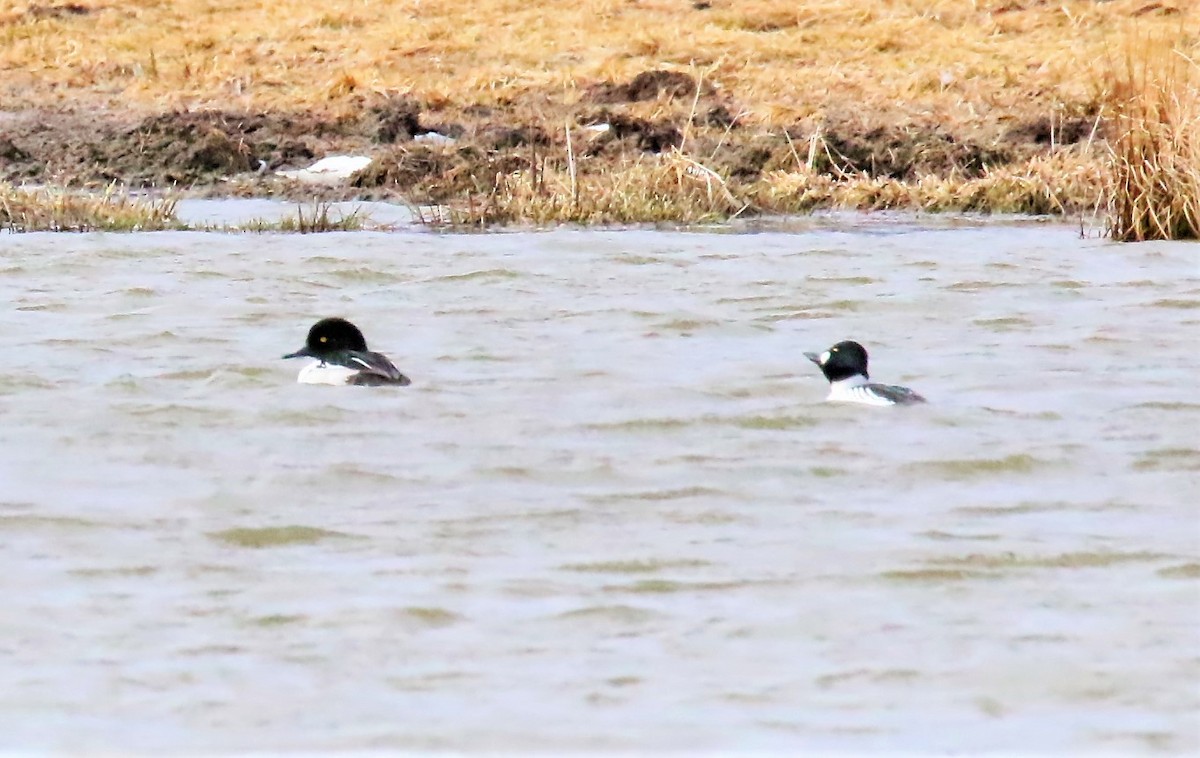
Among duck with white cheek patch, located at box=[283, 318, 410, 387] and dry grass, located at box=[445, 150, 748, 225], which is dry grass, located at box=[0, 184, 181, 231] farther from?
duck with white cheek patch, located at box=[283, 318, 410, 387]

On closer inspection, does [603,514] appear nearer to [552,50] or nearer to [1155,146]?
[1155,146]

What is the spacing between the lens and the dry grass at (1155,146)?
39.6ft

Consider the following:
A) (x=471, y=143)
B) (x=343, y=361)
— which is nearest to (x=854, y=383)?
(x=343, y=361)

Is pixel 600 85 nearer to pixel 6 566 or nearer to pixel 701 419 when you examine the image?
pixel 701 419

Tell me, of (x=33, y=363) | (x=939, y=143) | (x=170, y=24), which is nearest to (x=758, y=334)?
(x=33, y=363)

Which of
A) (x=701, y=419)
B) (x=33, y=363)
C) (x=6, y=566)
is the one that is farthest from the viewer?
(x=33, y=363)

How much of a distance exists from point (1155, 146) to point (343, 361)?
5249 millimetres

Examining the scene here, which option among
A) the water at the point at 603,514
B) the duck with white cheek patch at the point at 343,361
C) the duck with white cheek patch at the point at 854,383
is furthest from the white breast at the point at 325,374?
the duck with white cheek patch at the point at 854,383

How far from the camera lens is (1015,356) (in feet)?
32.0

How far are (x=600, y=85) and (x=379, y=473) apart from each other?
1238 cm

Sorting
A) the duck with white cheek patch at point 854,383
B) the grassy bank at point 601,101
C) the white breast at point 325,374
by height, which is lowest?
the white breast at point 325,374

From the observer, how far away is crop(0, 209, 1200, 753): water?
15.1 feet

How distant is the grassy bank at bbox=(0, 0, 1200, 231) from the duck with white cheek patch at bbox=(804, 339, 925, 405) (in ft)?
13.8

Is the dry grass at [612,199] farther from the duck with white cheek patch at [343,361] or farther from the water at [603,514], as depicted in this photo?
the duck with white cheek patch at [343,361]
